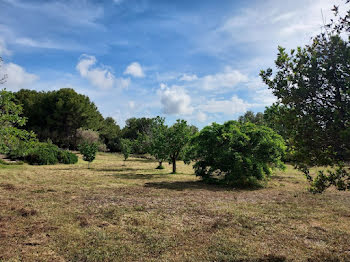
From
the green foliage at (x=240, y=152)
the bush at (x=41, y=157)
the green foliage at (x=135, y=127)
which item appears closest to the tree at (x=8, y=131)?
the green foliage at (x=240, y=152)

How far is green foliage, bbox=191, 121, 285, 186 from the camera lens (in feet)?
49.8

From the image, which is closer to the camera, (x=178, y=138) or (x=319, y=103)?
(x=319, y=103)

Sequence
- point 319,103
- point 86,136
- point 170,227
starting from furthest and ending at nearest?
point 86,136
point 170,227
point 319,103

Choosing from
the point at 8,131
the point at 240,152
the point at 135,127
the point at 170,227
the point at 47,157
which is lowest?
the point at 170,227

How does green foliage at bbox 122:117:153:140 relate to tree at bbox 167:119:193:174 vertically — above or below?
above

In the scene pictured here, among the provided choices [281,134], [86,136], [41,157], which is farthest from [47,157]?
[281,134]

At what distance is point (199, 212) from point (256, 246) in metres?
3.28

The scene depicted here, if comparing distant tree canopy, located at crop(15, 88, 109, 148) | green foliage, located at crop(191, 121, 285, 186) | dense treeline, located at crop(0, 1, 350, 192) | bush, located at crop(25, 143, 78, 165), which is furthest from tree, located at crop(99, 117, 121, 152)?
green foliage, located at crop(191, 121, 285, 186)

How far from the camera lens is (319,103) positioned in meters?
4.91

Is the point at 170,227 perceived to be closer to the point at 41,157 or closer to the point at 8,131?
the point at 8,131

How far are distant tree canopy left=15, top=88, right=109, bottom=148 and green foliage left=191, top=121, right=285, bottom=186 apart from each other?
37869mm

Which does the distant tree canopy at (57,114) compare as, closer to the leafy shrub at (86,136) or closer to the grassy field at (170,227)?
the leafy shrub at (86,136)

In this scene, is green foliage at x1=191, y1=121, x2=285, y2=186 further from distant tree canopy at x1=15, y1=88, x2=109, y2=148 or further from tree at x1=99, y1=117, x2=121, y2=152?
tree at x1=99, y1=117, x2=121, y2=152

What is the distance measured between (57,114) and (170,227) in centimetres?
4633
